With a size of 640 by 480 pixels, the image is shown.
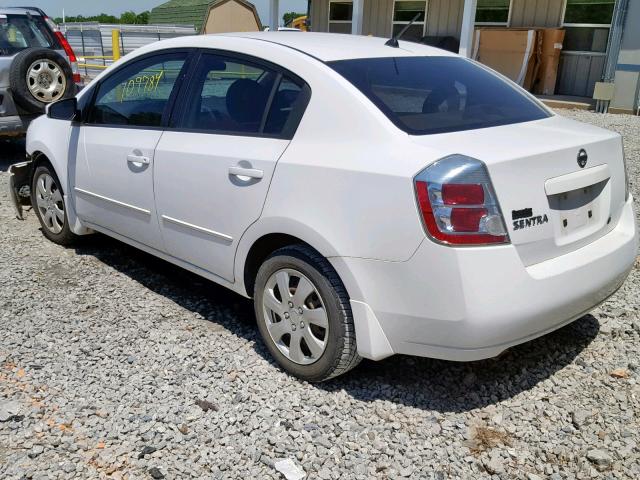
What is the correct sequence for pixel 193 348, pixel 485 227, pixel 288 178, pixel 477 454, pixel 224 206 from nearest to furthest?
pixel 485 227 → pixel 477 454 → pixel 288 178 → pixel 224 206 → pixel 193 348

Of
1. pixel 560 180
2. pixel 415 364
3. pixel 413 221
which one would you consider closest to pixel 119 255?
pixel 415 364

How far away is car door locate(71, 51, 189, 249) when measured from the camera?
3.91 meters

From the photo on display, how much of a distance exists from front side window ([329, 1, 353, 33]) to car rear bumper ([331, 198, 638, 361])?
19.1m

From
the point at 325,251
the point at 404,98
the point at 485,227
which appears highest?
the point at 404,98

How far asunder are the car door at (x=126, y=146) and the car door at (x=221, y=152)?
0.51 feet

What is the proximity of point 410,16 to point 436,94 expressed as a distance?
1608cm

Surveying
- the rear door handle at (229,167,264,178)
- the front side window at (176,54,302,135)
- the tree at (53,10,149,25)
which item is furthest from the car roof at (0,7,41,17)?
the tree at (53,10,149,25)

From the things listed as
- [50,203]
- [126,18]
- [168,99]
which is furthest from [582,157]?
[126,18]

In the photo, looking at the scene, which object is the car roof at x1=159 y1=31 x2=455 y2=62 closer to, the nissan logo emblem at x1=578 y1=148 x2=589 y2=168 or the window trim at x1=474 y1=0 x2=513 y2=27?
the nissan logo emblem at x1=578 y1=148 x2=589 y2=168

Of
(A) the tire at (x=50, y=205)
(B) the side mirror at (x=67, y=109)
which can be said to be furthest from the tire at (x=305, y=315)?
(A) the tire at (x=50, y=205)

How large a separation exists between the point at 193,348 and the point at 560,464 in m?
1.96

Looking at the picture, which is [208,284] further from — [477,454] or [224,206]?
[477,454]

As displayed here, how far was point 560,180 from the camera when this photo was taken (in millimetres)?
2811

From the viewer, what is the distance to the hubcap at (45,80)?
7.02 m
